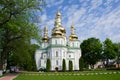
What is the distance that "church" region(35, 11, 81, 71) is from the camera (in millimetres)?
71438

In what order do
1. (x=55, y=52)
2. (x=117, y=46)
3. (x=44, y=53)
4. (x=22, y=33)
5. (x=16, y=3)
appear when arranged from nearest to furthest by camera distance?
(x=16, y=3)
(x=22, y=33)
(x=55, y=52)
(x=44, y=53)
(x=117, y=46)

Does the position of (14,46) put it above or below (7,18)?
below

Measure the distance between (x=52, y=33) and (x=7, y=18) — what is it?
43.9m

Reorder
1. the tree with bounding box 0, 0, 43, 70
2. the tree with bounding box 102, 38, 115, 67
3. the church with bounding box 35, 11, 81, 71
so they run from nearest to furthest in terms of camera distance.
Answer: the tree with bounding box 0, 0, 43, 70
the church with bounding box 35, 11, 81, 71
the tree with bounding box 102, 38, 115, 67

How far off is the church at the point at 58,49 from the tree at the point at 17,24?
87.5ft

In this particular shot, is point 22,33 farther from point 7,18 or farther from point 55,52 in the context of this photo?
point 55,52

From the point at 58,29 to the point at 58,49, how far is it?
660 centimetres

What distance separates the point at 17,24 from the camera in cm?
3450

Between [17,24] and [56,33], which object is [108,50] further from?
[17,24]

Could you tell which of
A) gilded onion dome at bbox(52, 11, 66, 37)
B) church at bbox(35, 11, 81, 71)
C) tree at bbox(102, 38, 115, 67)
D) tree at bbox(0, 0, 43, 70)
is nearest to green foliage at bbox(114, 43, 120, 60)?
tree at bbox(102, 38, 115, 67)

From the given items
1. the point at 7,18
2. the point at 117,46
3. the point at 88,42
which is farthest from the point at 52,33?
the point at 7,18

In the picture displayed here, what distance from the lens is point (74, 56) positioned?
78750 millimetres

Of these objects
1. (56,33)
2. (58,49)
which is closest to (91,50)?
(56,33)

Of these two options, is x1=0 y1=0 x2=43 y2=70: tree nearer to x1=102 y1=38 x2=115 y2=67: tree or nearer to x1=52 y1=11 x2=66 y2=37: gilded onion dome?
x1=52 y1=11 x2=66 y2=37: gilded onion dome
